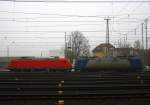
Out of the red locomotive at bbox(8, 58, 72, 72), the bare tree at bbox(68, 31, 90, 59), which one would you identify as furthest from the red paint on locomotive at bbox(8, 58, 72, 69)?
the bare tree at bbox(68, 31, 90, 59)

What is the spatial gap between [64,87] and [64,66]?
23616 millimetres

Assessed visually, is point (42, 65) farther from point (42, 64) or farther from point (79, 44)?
point (79, 44)

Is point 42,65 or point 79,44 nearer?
point 42,65

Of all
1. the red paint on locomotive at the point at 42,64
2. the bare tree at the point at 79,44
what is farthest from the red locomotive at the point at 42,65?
the bare tree at the point at 79,44

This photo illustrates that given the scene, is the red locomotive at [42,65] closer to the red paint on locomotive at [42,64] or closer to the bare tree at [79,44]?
the red paint on locomotive at [42,64]

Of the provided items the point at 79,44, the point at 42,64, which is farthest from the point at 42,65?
the point at 79,44

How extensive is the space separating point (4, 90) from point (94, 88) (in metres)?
3.46

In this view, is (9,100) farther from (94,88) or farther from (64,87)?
(94,88)

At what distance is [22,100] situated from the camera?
34.6 feet

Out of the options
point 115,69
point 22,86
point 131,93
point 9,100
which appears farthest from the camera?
point 115,69

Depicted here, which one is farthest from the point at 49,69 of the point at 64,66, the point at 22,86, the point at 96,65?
the point at 22,86

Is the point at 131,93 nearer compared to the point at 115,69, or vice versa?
the point at 131,93

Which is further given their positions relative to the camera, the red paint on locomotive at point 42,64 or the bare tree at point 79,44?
the bare tree at point 79,44

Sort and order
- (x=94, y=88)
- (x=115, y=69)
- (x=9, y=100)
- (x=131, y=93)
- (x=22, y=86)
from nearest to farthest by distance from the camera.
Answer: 1. (x=9, y=100)
2. (x=131, y=93)
3. (x=94, y=88)
4. (x=22, y=86)
5. (x=115, y=69)
